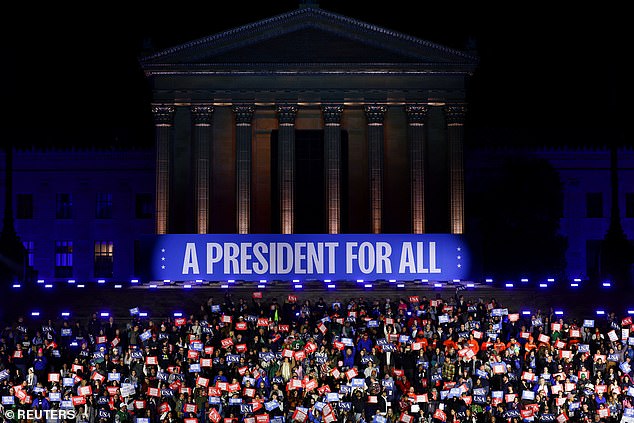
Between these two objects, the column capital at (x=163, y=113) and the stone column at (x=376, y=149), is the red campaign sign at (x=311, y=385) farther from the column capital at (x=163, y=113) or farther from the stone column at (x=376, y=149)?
the column capital at (x=163, y=113)

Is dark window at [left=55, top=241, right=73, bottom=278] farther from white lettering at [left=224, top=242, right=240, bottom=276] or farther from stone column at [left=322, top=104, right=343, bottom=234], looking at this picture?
white lettering at [left=224, top=242, right=240, bottom=276]

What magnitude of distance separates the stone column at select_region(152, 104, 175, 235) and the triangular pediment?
270cm

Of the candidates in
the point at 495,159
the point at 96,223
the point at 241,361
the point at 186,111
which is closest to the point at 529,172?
the point at 495,159

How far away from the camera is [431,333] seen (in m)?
42.1

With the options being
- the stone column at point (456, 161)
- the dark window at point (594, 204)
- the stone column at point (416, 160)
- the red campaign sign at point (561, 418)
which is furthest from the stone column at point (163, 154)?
the red campaign sign at point (561, 418)

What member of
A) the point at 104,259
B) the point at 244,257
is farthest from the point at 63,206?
the point at 244,257

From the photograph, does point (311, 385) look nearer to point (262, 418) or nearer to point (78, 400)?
point (262, 418)

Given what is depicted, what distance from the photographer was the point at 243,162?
233ft

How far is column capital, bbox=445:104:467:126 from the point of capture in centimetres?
7075

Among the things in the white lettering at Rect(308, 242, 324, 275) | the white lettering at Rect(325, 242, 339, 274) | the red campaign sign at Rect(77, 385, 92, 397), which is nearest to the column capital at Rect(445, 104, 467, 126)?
the white lettering at Rect(325, 242, 339, 274)

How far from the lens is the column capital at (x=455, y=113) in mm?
70750

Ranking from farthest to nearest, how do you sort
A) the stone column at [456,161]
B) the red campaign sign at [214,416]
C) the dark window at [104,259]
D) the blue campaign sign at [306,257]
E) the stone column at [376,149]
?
the dark window at [104,259]
the stone column at [376,149]
the stone column at [456,161]
the blue campaign sign at [306,257]
the red campaign sign at [214,416]

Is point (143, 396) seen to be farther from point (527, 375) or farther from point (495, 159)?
point (495, 159)

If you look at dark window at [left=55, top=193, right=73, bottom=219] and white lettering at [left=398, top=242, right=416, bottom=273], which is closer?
white lettering at [left=398, top=242, right=416, bottom=273]
